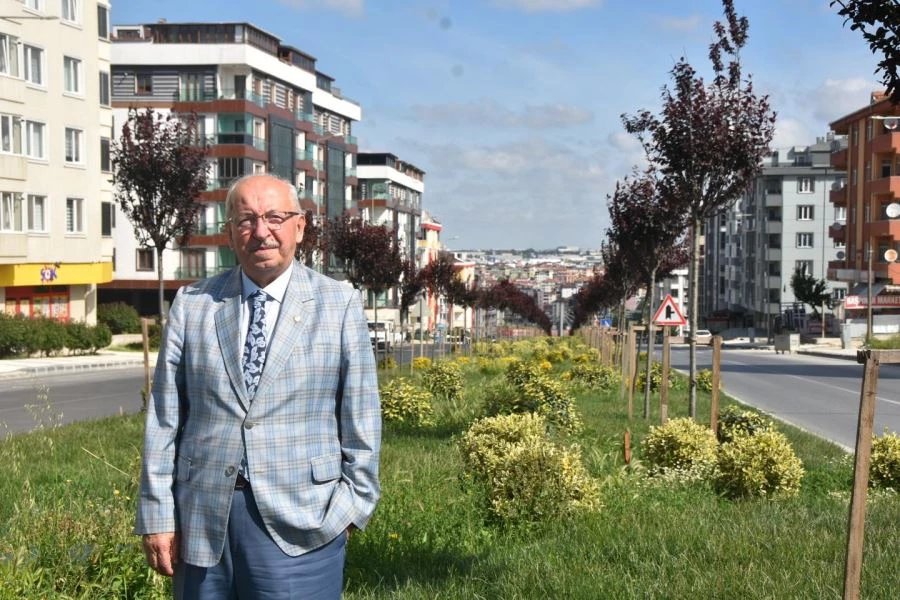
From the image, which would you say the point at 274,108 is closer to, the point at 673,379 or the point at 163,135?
the point at 163,135

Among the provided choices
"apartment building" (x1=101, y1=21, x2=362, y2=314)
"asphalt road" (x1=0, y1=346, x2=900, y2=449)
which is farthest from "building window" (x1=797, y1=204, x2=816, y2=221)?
"asphalt road" (x1=0, y1=346, x2=900, y2=449)

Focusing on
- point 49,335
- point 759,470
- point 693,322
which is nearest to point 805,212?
point 49,335

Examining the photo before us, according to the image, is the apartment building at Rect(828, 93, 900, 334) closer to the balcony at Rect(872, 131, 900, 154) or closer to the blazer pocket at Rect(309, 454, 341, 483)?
the balcony at Rect(872, 131, 900, 154)

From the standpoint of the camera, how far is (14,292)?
4259cm

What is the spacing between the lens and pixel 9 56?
4056 cm

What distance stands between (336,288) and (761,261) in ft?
349

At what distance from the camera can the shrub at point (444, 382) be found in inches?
728

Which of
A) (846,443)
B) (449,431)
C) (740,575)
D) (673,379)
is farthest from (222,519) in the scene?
(673,379)

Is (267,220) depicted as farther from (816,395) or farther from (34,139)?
(34,139)

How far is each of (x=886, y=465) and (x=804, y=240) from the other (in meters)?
98.8

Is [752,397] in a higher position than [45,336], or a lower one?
lower

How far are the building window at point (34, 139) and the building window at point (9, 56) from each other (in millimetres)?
1936

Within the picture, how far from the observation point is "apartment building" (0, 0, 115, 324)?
40.5 meters

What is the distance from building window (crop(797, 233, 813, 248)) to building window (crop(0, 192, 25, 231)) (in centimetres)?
7736
